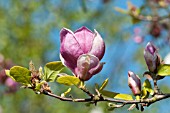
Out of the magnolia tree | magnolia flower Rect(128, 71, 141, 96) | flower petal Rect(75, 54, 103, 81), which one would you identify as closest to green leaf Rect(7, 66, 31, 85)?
the magnolia tree

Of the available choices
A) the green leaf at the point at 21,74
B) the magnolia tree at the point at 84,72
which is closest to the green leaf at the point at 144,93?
the magnolia tree at the point at 84,72

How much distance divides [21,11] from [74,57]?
19.2 ft

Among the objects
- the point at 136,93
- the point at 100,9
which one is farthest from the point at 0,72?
the point at 100,9

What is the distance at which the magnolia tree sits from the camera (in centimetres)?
92

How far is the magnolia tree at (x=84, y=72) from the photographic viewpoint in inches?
36.0

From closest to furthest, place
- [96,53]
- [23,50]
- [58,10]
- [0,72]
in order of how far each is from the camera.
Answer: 1. [96,53]
2. [0,72]
3. [23,50]
4. [58,10]

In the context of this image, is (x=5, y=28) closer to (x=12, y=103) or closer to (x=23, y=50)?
(x=23, y=50)

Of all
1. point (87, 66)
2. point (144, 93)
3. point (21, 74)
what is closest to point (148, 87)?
point (144, 93)

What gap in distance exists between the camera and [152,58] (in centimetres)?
100

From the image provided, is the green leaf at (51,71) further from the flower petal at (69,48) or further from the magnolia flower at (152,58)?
the magnolia flower at (152,58)

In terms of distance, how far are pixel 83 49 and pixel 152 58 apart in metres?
0.18

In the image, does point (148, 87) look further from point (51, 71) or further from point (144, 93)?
point (51, 71)

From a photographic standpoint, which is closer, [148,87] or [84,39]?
[84,39]

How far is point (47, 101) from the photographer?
646 centimetres
